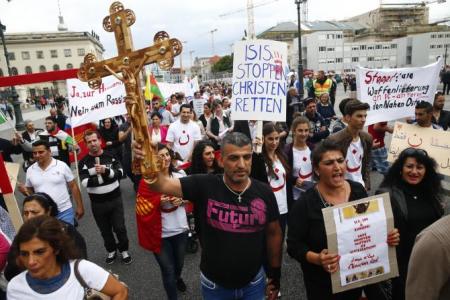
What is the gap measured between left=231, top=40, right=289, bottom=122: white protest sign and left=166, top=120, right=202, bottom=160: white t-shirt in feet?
8.28

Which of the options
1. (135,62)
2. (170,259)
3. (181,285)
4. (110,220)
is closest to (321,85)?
(110,220)

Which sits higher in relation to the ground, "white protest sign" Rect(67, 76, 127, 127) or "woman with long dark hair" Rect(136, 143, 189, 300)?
"white protest sign" Rect(67, 76, 127, 127)

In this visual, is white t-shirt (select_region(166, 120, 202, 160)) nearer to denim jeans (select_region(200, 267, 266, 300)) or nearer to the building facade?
denim jeans (select_region(200, 267, 266, 300))

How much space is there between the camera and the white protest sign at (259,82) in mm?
3605

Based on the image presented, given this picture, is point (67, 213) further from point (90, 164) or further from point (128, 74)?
point (128, 74)

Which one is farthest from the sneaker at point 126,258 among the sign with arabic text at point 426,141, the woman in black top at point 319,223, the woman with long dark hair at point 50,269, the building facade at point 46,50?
the building facade at point 46,50

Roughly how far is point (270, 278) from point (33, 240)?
1565 millimetres

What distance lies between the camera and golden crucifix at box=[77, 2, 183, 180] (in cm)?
188

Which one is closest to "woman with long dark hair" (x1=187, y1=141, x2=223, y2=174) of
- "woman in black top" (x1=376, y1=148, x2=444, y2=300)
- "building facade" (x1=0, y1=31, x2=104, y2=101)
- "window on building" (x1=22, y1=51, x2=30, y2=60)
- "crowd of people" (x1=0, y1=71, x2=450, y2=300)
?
"crowd of people" (x1=0, y1=71, x2=450, y2=300)

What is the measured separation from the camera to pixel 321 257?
6.98ft

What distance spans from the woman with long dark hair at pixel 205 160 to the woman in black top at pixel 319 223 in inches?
53.4

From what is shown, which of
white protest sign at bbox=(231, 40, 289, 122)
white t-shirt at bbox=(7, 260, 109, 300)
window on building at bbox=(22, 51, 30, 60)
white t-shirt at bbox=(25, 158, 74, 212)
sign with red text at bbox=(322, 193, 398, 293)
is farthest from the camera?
window on building at bbox=(22, 51, 30, 60)

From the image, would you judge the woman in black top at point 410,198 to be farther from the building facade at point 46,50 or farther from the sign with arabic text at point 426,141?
the building facade at point 46,50

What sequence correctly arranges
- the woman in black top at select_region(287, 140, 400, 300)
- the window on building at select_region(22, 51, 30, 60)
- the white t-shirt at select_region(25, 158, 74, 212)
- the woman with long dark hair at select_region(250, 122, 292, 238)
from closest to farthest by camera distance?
the woman in black top at select_region(287, 140, 400, 300) → the woman with long dark hair at select_region(250, 122, 292, 238) → the white t-shirt at select_region(25, 158, 74, 212) → the window on building at select_region(22, 51, 30, 60)
